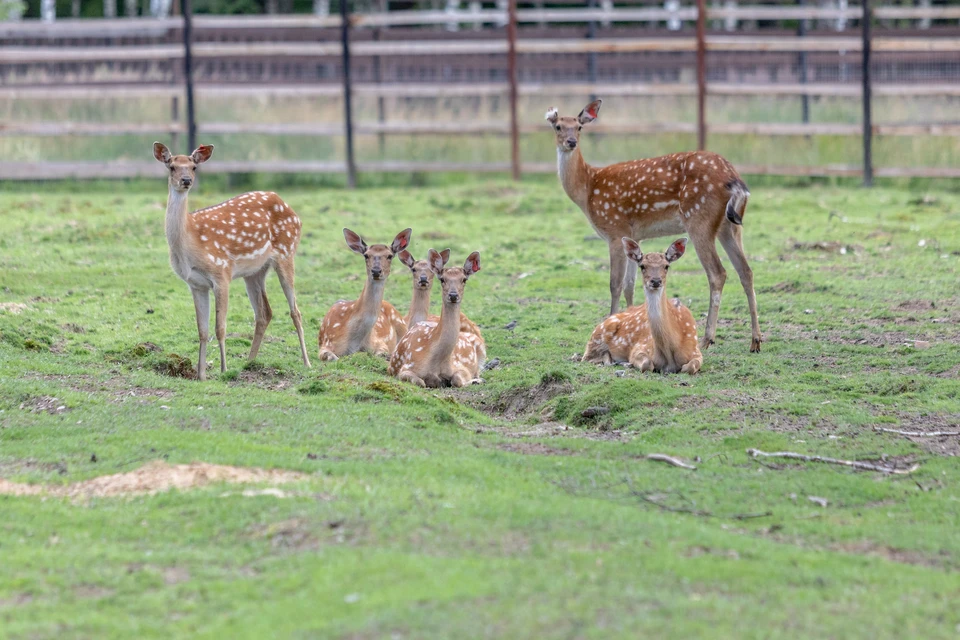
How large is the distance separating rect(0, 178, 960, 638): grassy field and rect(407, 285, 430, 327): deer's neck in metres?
0.55

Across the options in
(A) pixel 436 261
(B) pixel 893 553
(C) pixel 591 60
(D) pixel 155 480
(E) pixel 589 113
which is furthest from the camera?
(C) pixel 591 60

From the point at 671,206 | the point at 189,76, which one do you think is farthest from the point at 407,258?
the point at 189,76

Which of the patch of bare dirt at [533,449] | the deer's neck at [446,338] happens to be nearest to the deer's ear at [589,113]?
the deer's neck at [446,338]

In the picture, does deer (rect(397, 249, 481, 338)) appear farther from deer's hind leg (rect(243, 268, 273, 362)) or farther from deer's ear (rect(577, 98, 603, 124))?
deer's ear (rect(577, 98, 603, 124))

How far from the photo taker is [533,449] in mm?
6996

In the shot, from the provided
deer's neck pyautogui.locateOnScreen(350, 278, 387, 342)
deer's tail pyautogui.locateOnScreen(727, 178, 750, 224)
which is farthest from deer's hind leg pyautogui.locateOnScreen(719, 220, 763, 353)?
deer's neck pyautogui.locateOnScreen(350, 278, 387, 342)

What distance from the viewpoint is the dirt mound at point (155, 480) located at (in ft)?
19.9

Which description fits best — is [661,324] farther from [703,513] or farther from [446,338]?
[703,513]

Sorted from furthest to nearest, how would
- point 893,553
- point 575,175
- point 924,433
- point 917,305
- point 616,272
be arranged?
point 575,175 → point 917,305 → point 616,272 → point 924,433 → point 893,553

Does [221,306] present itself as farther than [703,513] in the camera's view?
Yes

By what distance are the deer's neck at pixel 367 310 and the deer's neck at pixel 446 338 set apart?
0.75 metres

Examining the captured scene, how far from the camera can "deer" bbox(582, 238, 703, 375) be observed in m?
9.02

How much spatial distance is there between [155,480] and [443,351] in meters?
3.21

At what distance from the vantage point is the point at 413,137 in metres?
19.4
